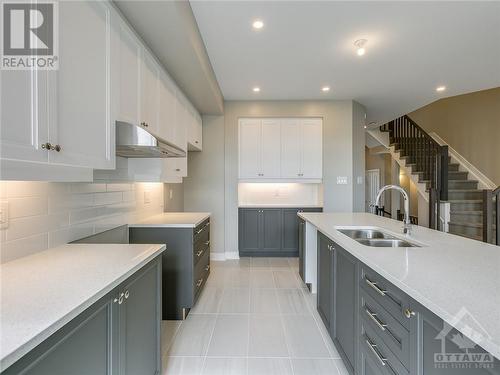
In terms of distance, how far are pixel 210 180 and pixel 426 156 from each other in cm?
480

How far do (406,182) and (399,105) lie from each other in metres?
4.27

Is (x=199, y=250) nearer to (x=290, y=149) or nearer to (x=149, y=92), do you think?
(x=149, y=92)

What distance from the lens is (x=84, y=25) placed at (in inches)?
49.8

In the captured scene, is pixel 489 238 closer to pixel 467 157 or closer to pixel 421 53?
pixel 421 53

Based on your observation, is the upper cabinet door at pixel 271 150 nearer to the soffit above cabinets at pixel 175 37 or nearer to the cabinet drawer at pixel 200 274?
the soffit above cabinets at pixel 175 37

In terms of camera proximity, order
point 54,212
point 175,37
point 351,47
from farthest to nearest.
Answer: point 351,47
point 175,37
point 54,212

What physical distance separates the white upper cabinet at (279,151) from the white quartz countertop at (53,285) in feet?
10.3

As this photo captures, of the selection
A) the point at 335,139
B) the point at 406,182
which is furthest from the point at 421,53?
the point at 406,182

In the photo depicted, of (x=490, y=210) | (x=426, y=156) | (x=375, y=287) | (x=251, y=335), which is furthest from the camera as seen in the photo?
(x=426, y=156)

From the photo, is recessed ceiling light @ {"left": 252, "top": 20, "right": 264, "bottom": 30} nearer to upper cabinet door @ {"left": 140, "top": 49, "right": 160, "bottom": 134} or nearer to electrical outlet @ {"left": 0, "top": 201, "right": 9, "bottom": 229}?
upper cabinet door @ {"left": 140, "top": 49, "right": 160, "bottom": 134}

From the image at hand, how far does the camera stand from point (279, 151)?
4.49 metres

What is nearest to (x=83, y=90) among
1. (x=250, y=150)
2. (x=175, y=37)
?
(x=175, y=37)

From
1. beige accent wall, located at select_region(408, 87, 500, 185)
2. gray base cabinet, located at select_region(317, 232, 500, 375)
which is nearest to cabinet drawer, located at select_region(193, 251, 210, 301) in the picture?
gray base cabinet, located at select_region(317, 232, 500, 375)

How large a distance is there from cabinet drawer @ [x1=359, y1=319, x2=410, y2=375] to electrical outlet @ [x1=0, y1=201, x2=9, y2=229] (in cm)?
188
